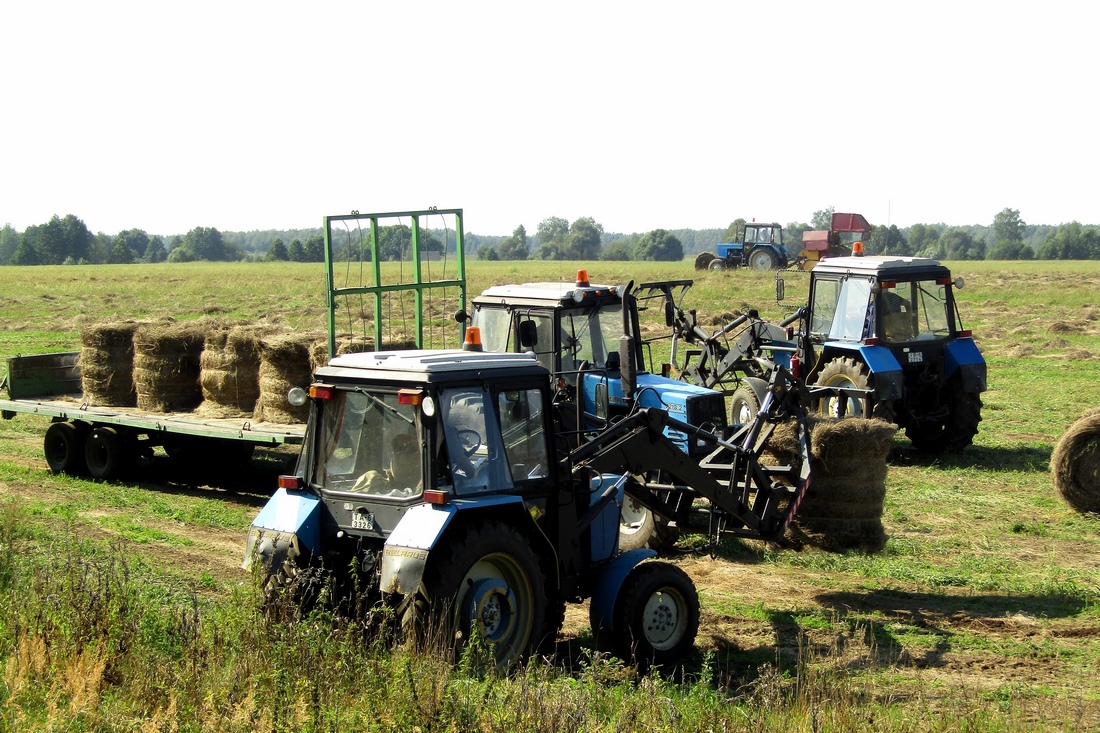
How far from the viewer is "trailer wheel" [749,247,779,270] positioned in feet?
158

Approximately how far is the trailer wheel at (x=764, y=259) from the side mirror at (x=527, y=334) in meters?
38.5

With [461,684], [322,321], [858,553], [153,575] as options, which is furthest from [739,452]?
[322,321]

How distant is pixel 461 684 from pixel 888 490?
8.44 m

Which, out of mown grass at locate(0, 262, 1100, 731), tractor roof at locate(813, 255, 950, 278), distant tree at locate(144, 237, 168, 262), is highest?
distant tree at locate(144, 237, 168, 262)

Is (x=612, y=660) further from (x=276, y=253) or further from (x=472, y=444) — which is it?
(x=276, y=253)

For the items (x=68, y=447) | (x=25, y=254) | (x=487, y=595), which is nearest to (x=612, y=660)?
(x=487, y=595)

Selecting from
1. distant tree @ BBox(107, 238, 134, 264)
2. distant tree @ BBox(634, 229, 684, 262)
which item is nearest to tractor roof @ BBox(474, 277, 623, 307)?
distant tree @ BBox(634, 229, 684, 262)

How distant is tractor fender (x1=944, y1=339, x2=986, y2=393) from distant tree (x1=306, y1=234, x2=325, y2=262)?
5585 centimetres

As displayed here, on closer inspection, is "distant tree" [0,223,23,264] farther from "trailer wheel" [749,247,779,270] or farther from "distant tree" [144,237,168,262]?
"trailer wheel" [749,247,779,270]

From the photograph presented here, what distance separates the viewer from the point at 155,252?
123 m

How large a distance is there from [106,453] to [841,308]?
31.8 feet

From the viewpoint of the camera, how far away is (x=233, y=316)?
3419cm

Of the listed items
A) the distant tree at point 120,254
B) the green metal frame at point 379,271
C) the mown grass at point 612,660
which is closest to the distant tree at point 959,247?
the distant tree at point 120,254

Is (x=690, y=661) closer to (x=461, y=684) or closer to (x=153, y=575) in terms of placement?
(x=461, y=684)
